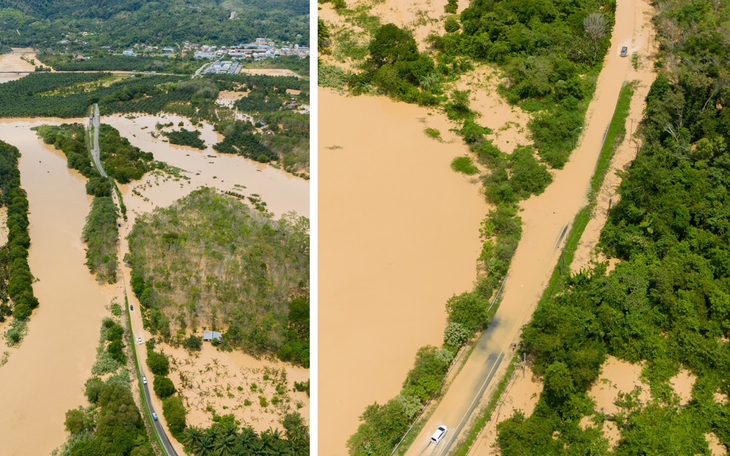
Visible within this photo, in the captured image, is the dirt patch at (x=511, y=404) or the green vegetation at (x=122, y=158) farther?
the green vegetation at (x=122, y=158)

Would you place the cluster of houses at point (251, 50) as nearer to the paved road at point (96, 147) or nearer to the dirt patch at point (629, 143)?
the paved road at point (96, 147)

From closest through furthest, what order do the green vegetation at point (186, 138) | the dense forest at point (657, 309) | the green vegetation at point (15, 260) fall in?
the dense forest at point (657, 309) → the green vegetation at point (15, 260) → the green vegetation at point (186, 138)

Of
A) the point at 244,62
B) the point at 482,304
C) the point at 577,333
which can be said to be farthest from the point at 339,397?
the point at 244,62

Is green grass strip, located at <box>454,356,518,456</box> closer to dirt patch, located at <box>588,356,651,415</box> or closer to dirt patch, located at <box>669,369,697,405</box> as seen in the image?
dirt patch, located at <box>588,356,651,415</box>

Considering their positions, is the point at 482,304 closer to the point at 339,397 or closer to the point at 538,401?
the point at 538,401

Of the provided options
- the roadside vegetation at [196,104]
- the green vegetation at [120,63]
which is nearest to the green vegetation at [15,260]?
the roadside vegetation at [196,104]

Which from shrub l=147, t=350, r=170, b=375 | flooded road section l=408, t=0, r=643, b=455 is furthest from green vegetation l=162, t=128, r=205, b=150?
flooded road section l=408, t=0, r=643, b=455

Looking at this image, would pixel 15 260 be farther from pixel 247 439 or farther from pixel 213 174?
pixel 247 439
